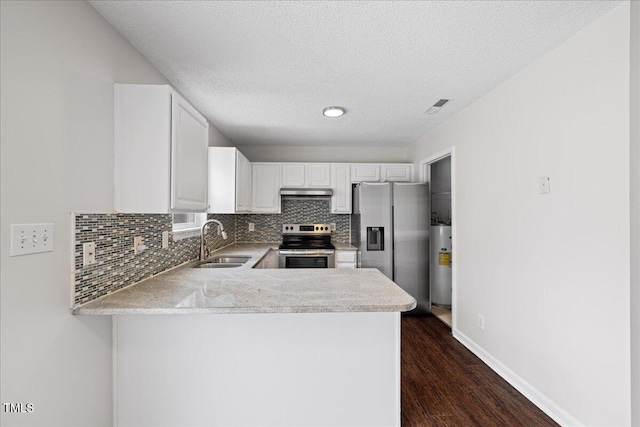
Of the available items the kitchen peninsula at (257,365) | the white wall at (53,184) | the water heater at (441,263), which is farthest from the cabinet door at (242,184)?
the water heater at (441,263)

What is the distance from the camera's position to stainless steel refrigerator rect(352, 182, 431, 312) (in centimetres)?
405

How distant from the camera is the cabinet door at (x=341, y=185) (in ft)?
14.7

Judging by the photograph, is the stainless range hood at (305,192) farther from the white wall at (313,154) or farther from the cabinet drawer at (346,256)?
the cabinet drawer at (346,256)

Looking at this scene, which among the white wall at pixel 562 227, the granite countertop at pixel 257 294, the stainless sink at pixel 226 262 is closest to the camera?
the granite countertop at pixel 257 294

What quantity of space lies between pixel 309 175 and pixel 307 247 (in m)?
1.02

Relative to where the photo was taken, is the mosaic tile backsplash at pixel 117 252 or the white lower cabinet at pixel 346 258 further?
the white lower cabinet at pixel 346 258

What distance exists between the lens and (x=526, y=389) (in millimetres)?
2193

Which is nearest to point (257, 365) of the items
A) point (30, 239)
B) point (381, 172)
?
point (30, 239)

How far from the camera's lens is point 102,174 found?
1.57m

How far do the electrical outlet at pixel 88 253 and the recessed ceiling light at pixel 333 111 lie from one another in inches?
87.6

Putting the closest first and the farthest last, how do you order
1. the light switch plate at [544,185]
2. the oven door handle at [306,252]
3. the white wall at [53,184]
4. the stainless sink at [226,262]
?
the white wall at [53,184] < the light switch plate at [544,185] < the stainless sink at [226,262] < the oven door handle at [306,252]
